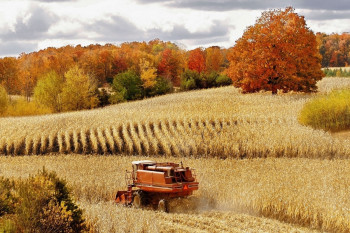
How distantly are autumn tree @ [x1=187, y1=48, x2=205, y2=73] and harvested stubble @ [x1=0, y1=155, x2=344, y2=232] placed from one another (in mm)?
75069

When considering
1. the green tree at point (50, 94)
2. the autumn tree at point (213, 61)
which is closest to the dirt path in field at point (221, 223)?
the green tree at point (50, 94)

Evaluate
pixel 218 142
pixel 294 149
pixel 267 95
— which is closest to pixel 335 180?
pixel 294 149

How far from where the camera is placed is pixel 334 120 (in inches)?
1174

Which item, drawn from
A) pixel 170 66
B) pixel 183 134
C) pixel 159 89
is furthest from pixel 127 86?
pixel 183 134

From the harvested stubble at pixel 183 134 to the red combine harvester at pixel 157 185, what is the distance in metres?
10.2

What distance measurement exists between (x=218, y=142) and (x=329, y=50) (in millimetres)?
87151

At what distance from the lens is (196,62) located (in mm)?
97938

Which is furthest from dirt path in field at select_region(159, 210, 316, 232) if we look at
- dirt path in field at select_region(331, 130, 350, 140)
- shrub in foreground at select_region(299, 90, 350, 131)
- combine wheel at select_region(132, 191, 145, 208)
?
shrub in foreground at select_region(299, 90, 350, 131)

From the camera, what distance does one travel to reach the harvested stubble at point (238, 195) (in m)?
12.7

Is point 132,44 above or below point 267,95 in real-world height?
above

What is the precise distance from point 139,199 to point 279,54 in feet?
Result: 102

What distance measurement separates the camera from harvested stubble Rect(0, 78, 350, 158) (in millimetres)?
25109

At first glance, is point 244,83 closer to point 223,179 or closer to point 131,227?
point 223,179

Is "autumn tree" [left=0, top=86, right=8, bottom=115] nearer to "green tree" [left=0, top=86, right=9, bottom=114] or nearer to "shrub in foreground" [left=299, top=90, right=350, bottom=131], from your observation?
"green tree" [left=0, top=86, right=9, bottom=114]
